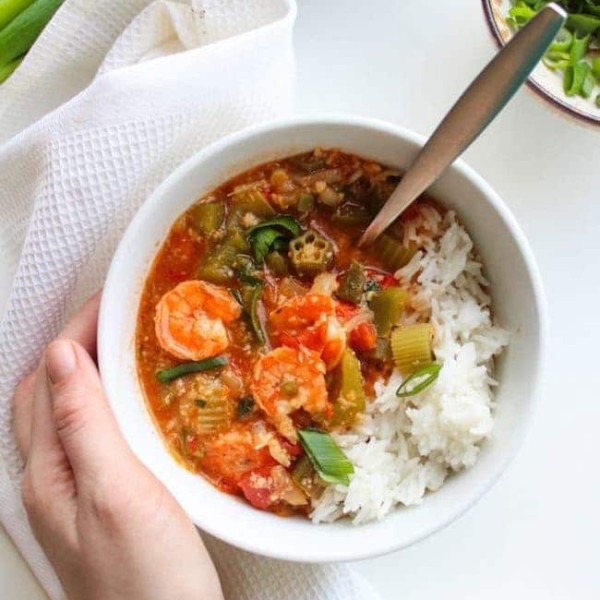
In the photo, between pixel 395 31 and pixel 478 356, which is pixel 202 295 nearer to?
pixel 478 356

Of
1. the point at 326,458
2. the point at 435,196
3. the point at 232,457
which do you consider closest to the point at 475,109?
the point at 435,196

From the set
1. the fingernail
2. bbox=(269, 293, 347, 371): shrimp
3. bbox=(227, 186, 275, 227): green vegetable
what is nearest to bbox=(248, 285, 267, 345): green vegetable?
bbox=(269, 293, 347, 371): shrimp

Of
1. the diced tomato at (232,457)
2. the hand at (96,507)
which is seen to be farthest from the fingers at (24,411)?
the diced tomato at (232,457)

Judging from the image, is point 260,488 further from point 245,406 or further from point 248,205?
point 248,205

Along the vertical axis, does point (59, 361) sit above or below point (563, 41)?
below

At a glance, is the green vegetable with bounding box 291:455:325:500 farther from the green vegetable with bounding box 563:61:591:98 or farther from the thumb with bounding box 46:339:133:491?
the green vegetable with bounding box 563:61:591:98

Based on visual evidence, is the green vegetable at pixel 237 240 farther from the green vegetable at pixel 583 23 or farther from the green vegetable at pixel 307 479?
the green vegetable at pixel 583 23
